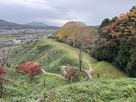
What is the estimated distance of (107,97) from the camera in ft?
101

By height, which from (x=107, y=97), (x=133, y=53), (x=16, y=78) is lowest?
(x=16, y=78)

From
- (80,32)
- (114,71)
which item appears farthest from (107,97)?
(80,32)

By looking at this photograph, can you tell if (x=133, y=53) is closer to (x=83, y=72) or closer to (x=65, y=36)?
(x=83, y=72)

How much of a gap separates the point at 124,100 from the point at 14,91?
19.4 meters

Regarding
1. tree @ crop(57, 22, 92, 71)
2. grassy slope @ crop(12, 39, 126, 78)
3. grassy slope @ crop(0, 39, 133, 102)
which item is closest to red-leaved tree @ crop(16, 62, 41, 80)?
grassy slope @ crop(0, 39, 133, 102)

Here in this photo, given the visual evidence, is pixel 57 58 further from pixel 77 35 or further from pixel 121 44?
pixel 121 44

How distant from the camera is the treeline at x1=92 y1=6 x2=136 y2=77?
1837 inches

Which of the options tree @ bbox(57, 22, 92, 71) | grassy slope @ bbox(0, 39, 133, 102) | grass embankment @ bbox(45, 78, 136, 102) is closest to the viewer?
grass embankment @ bbox(45, 78, 136, 102)

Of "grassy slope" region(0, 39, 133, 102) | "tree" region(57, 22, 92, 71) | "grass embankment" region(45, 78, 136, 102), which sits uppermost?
"tree" region(57, 22, 92, 71)

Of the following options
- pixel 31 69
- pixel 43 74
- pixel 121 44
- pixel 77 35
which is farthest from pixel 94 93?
pixel 77 35

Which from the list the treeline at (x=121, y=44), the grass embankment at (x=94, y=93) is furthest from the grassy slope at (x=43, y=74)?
the treeline at (x=121, y=44)

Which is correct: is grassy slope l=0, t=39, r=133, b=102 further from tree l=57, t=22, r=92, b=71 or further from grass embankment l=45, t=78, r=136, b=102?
tree l=57, t=22, r=92, b=71

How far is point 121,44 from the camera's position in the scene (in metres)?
49.5

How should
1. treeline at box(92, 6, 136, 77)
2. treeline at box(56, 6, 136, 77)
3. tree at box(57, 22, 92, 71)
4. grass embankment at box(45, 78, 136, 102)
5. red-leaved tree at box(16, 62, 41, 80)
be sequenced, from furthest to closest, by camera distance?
tree at box(57, 22, 92, 71) → red-leaved tree at box(16, 62, 41, 80) → treeline at box(56, 6, 136, 77) → treeline at box(92, 6, 136, 77) → grass embankment at box(45, 78, 136, 102)
